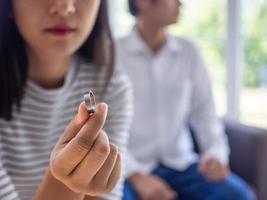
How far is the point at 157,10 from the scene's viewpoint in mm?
1154

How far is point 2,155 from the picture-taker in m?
0.68

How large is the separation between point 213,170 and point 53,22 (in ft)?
2.28

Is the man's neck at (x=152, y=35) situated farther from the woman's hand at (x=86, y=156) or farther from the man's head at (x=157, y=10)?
the woman's hand at (x=86, y=156)

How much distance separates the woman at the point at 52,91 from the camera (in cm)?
50

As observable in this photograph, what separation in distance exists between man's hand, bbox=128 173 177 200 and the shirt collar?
344 mm

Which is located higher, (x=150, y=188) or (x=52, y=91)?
(x=52, y=91)

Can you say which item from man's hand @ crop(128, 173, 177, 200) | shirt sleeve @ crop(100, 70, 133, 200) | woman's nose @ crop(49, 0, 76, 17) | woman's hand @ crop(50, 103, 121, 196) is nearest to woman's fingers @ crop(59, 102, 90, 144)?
woman's hand @ crop(50, 103, 121, 196)

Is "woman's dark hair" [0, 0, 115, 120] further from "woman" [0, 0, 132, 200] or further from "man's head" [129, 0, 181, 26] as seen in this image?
"man's head" [129, 0, 181, 26]

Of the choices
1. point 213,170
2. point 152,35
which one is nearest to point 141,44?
point 152,35

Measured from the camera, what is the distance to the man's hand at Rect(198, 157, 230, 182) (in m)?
1.13

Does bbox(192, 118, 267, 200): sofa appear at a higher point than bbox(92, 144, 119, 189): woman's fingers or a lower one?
lower

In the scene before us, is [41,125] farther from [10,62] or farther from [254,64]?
[254,64]

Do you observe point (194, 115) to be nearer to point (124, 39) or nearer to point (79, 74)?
point (124, 39)

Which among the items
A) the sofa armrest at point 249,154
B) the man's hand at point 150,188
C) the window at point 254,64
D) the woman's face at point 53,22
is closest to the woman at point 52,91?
the woman's face at point 53,22
